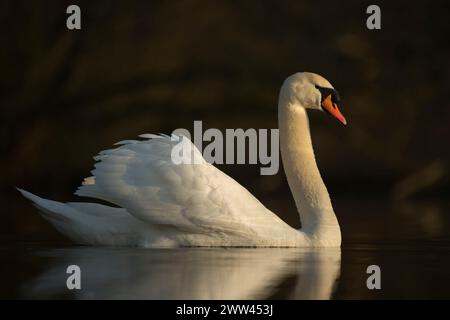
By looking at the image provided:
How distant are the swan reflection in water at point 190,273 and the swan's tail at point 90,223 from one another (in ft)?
0.43

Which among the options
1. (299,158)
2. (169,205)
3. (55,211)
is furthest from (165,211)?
(299,158)

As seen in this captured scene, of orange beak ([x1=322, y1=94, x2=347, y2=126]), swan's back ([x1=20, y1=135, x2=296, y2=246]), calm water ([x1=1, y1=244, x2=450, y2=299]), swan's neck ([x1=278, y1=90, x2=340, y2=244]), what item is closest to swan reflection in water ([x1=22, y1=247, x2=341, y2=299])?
calm water ([x1=1, y1=244, x2=450, y2=299])

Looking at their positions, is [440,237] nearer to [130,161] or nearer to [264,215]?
[264,215]

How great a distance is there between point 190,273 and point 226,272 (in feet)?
0.59

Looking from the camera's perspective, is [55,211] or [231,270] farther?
[55,211]

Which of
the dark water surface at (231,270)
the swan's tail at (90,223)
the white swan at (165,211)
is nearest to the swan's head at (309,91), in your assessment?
the white swan at (165,211)

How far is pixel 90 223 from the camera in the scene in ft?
25.0

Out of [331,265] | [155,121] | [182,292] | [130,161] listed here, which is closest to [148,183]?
[130,161]

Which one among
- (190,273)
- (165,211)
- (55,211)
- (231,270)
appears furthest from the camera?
(55,211)

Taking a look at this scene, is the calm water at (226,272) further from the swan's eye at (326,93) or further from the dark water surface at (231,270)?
the swan's eye at (326,93)

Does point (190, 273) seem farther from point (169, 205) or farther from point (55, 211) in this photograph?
point (55, 211)

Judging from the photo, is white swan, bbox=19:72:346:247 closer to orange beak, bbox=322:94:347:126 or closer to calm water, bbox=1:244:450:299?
calm water, bbox=1:244:450:299

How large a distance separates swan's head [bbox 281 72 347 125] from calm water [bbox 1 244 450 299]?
3.18 feet

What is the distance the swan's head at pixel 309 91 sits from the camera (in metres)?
8.09
